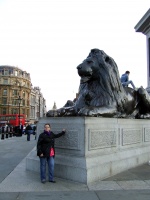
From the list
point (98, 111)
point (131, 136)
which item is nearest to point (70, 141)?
point (98, 111)

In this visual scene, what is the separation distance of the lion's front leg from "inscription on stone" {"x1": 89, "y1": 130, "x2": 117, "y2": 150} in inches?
16.9

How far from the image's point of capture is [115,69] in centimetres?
722

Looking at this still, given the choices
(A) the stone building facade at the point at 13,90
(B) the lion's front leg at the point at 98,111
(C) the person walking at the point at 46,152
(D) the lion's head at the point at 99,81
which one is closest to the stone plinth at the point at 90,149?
(B) the lion's front leg at the point at 98,111

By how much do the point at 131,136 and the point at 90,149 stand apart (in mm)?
2213

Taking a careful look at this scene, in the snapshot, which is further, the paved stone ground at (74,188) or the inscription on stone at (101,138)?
the inscription on stone at (101,138)

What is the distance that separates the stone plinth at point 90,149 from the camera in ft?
18.1

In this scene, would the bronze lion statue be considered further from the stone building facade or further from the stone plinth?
the stone building facade

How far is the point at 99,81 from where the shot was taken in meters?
6.88

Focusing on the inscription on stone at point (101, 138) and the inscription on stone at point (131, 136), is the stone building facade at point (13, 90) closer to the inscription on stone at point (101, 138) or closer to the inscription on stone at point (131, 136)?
the inscription on stone at point (131, 136)

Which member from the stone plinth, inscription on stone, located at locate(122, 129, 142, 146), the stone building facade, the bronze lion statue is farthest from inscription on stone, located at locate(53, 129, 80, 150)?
the stone building facade

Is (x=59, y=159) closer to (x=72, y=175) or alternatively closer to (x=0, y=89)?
(x=72, y=175)

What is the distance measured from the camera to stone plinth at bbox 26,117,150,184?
553 centimetres

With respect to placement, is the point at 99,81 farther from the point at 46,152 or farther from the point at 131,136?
the point at 46,152

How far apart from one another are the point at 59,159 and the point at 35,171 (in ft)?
3.30
